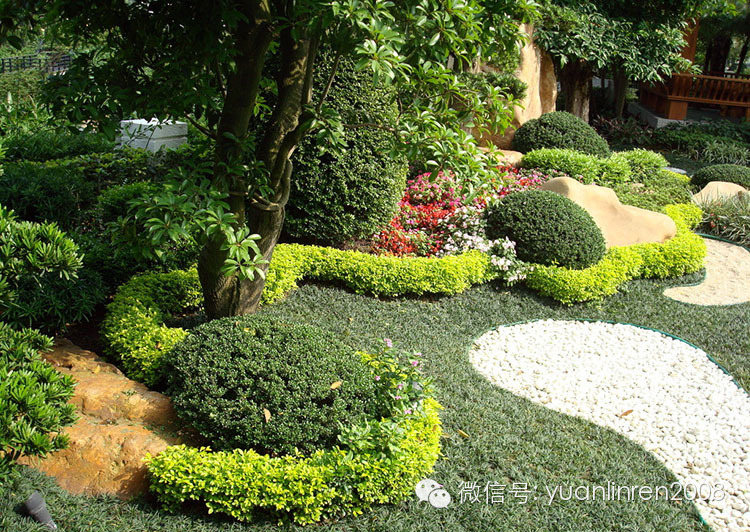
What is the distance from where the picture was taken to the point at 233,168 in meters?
4.21

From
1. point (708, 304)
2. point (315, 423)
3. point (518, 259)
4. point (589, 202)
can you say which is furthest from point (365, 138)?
point (708, 304)

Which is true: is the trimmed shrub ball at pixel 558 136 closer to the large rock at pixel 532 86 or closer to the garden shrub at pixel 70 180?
the large rock at pixel 532 86

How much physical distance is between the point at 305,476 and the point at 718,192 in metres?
9.14

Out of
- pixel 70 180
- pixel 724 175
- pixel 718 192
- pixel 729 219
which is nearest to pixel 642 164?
pixel 724 175

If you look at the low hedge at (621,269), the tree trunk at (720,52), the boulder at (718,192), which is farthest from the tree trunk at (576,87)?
the tree trunk at (720,52)

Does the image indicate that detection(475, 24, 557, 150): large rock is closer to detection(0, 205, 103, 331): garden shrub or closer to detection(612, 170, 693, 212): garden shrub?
detection(612, 170, 693, 212): garden shrub

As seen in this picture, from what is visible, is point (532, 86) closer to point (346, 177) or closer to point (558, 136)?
point (558, 136)

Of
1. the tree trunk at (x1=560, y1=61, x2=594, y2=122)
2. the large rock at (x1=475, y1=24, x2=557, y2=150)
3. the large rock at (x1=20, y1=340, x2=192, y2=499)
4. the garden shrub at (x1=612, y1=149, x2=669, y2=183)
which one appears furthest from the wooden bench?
the large rock at (x1=20, y1=340, x2=192, y2=499)

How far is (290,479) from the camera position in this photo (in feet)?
11.1

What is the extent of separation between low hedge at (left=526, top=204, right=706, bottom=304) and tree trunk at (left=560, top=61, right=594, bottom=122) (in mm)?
6324

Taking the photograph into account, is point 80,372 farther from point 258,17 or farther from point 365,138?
point 365,138

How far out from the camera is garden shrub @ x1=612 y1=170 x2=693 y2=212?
9.61m

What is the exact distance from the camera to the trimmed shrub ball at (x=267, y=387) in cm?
368

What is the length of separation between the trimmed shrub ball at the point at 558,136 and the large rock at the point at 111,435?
29.0 feet
